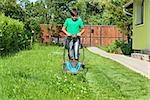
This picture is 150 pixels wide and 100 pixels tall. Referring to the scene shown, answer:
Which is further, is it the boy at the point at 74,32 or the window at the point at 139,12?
the window at the point at 139,12

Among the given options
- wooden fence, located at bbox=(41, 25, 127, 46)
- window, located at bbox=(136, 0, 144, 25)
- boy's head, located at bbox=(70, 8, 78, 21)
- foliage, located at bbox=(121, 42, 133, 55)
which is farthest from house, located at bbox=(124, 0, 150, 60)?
wooden fence, located at bbox=(41, 25, 127, 46)

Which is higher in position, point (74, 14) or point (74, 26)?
point (74, 14)

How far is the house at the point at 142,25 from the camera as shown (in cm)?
1738

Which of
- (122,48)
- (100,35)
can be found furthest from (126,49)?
(100,35)

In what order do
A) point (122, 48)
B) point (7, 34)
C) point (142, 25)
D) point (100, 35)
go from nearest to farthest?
1. point (7, 34)
2. point (142, 25)
3. point (122, 48)
4. point (100, 35)

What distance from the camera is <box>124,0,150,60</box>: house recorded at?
1738 cm

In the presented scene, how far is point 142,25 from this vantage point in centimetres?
1820

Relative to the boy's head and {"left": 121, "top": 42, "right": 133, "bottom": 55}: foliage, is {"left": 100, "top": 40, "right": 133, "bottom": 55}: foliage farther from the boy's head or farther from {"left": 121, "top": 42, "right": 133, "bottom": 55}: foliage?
the boy's head

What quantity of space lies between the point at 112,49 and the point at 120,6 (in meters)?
2.85

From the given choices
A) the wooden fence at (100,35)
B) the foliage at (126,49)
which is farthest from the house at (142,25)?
the wooden fence at (100,35)

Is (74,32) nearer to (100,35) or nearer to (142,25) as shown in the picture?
(142,25)

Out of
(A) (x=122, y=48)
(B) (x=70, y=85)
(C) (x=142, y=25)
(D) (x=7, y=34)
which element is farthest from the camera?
(A) (x=122, y=48)

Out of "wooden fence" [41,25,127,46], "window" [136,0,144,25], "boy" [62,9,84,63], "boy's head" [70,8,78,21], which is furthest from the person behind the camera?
"wooden fence" [41,25,127,46]

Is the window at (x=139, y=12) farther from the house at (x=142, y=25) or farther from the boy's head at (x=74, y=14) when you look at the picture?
the boy's head at (x=74, y=14)
